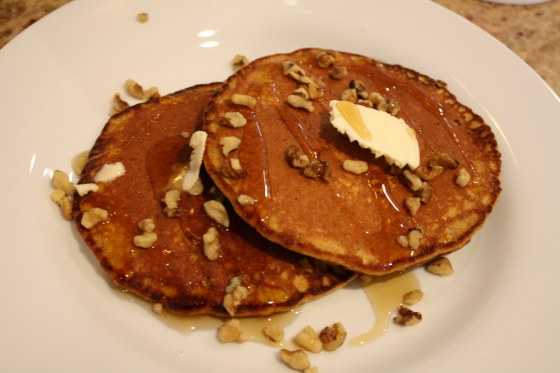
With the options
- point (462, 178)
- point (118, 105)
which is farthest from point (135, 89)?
point (462, 178)

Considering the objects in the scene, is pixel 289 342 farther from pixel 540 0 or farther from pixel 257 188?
pixel 540 0

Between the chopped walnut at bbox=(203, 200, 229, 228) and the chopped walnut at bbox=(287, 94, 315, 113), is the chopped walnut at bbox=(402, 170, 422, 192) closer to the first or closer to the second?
the chopped walnut at bbox=(287, 94, 315, 113)

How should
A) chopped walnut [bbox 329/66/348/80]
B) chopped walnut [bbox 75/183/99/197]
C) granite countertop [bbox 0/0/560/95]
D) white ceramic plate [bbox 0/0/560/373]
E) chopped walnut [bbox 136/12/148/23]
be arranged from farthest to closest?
Result: 1. granite countertop [bbox 0/0/560/95]
2. chopped walnut [bbox 136/12/148/23]
3. chopped walnut [bbox 329/66/348/80]
4. chopped walnut [bbox 75/183/99/197]
5. white ceramic plate [bbox 0/0/560/373]

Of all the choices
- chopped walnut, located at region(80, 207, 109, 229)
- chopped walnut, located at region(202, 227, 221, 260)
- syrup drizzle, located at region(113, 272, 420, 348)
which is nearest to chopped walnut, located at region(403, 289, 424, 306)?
syrup drizzle, located at region(113, 272, 420, 348)

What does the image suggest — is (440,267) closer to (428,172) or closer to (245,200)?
(428,172)

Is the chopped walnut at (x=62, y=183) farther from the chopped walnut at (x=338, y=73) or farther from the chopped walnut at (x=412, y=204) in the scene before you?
the chopped walnut at (x=412, y=204)

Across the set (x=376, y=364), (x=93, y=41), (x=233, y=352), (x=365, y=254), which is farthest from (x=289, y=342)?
(x=93, y=41)

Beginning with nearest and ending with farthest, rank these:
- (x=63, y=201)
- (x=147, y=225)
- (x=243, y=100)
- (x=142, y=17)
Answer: (x=147, y=225) → (x=63, y=201) → (x=243, y=100) → (x=142, y=17)
